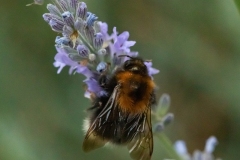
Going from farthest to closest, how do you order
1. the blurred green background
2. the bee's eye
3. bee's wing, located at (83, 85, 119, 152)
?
the blurred green background, bee's wing, located at (83, 85, 119, 152), the bee's eye

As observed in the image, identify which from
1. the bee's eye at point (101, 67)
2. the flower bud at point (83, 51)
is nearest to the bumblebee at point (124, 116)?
the bee's eye at point (101, 67)

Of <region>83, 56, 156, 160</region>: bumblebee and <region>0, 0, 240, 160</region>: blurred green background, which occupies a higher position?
<region>0, 0, 240, 160</region>: blurred green background

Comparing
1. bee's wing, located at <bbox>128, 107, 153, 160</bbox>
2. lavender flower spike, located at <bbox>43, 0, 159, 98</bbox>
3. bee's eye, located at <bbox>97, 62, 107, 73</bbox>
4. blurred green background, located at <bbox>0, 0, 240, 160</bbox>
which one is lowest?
bee's wing, located at <bbox>128, 107, 153, 160</bbox>

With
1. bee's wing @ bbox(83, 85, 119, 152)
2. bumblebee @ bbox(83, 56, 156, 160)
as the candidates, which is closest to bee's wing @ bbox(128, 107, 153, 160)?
bumblebee @ bbox(83, 56, 156, 160)

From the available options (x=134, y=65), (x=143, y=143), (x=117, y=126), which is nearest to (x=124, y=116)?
(x=117, y=126)

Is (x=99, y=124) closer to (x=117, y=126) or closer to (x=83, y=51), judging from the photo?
(x=117, y=126)

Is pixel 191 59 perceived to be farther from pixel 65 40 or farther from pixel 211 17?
pixel 65 40

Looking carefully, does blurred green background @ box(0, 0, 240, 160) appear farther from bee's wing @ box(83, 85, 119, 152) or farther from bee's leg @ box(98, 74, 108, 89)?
bee's leg @ box(98, 74, 108, 89)

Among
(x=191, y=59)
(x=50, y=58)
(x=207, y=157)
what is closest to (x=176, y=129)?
(x=191, y=59)
